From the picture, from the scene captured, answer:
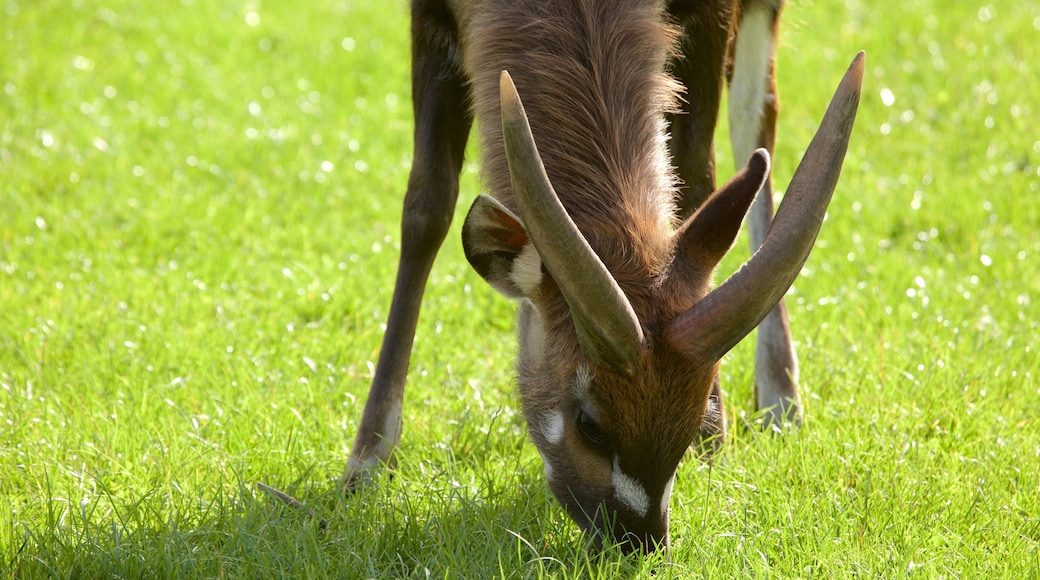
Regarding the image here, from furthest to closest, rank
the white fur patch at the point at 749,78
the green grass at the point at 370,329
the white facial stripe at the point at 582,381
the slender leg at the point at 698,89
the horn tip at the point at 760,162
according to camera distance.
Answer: the white fur patch at the point at 749,78, the slender leg at the point at 698,89, the green grass at the point at 370,329, the horn tip at the point at 760,162, the white facial stripe at the point at 582,381

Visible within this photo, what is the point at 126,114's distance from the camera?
8.52m

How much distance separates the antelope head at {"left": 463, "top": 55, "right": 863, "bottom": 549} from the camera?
312 cm

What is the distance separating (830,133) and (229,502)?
2400 mm

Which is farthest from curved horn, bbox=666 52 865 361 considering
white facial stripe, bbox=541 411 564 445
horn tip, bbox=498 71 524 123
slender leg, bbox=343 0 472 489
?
slender leg, bbox=343 0 472 489

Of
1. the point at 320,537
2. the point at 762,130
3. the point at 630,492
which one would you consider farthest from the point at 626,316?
the point at 762,130

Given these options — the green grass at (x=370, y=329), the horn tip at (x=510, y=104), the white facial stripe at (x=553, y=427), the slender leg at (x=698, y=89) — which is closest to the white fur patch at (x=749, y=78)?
the green grass at (x=370, y=329)

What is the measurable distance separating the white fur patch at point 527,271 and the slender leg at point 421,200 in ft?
3.74

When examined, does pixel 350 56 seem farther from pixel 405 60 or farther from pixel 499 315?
pixel 499 315

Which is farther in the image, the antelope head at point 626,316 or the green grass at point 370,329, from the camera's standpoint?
the green grass at point 370,329

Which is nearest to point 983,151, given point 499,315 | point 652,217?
point 499,315

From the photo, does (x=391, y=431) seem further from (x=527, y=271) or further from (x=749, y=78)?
(x=749, y=78)

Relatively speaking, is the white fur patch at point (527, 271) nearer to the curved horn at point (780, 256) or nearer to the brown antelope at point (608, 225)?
the brown antelope at point (608, 225)

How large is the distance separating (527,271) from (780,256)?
81 centimetres

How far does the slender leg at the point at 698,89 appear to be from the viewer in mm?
4434
